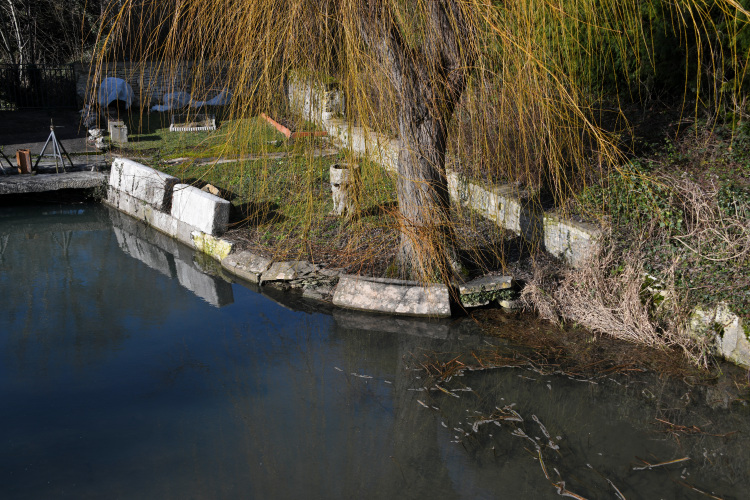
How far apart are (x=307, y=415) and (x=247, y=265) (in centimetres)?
293

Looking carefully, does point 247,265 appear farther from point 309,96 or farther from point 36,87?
point 36,87

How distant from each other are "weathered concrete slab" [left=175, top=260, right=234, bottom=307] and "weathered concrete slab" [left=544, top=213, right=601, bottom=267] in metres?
3.31

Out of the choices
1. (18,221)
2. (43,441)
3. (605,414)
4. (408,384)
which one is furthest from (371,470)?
(18,221)

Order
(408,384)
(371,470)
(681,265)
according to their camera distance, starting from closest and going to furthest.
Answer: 1. (371,470)
2. (408,384)
3. (681,265)

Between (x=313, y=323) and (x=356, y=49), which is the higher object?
(x=356, y=49)

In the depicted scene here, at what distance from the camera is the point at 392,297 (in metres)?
6.18

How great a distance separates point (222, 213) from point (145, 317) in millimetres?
2028

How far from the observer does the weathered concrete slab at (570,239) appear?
611 cm

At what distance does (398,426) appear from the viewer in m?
4.43

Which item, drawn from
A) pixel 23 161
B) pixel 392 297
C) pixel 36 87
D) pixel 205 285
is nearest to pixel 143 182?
pixel 23 161

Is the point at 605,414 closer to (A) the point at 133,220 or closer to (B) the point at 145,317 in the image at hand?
(B) the point at 145,317

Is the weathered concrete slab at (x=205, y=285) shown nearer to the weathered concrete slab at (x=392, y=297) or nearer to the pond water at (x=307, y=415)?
the pond water at (x=307, y=415)

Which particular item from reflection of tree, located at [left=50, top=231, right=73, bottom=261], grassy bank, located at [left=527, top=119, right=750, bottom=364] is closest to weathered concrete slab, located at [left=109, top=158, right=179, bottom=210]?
reflection of tree, located at [left=50, top=231, right=73, bottom=261]

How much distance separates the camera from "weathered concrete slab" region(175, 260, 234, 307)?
6.66m
